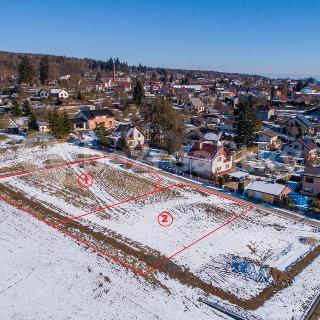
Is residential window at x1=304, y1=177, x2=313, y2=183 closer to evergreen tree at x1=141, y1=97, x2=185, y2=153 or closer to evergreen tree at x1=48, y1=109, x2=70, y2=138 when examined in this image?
evergreen tree at x1=141, y1=97, x2=185, y2=153

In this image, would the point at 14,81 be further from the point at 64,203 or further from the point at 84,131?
the point at 64,203

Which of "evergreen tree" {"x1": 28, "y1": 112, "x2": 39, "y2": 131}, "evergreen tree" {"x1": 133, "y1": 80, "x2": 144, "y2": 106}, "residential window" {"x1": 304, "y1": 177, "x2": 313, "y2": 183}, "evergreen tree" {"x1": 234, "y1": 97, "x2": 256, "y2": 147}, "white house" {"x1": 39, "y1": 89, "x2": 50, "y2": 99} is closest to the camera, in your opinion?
"residential window" {"x1": 304, "y1": 177, "x2": 313, "y2": 183}

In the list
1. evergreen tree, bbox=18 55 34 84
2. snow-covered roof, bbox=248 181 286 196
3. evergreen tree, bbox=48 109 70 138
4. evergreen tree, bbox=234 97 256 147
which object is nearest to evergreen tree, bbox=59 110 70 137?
evergreen tree, bbox=48 109 70 138

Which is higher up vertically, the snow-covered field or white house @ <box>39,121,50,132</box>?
white house @ <box>39,121,50,132</box>

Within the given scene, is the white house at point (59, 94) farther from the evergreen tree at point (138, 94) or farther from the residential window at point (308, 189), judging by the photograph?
the residential window at point (308, 189)

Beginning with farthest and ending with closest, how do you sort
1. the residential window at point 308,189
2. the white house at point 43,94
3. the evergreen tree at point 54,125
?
the white house at point 43,94, the evergreen tree at point 54,125, the residential window at point 308,189

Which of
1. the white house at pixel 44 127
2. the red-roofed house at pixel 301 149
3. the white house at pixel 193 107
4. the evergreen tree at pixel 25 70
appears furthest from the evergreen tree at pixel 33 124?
the evergreen tree at pixel 25 70
